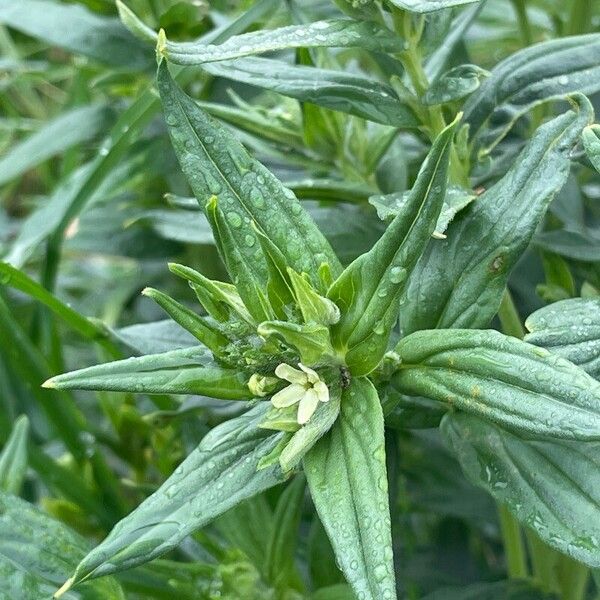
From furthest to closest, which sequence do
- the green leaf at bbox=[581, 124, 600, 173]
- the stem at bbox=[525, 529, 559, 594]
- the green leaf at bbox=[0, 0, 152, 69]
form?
the green leaf at bbox=[0, 0, 152, 69]
the stem at bbox=[525, 529, 559, 594]
the green leaf at bbox=[581, 124, 600, 173]

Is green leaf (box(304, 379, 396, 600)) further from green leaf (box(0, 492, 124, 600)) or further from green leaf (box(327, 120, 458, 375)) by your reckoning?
green leaf (box(0, 492, 124, 600))

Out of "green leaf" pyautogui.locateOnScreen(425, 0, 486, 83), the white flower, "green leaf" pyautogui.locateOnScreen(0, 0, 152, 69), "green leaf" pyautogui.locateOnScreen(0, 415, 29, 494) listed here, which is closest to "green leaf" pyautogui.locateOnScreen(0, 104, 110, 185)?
"green leaf" pyautogui.locateOnScreen(0, 0, 152, 69)

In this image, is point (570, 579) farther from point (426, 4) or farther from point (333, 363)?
point (426, 4)

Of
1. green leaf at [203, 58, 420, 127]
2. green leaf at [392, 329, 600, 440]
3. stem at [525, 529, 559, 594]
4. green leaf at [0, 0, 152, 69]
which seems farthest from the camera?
green leaf at [0, 0, 152, 69]

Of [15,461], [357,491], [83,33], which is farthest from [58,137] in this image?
[357,491]

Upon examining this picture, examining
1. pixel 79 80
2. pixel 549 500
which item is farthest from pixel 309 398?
pixel 79 80

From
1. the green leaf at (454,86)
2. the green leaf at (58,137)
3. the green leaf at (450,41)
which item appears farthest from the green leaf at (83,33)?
the green leaf at (454,86)

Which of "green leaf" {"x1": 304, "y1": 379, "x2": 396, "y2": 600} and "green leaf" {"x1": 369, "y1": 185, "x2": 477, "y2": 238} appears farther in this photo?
"green leaf" {"x1": 369, "y1": 185, "x2": 477, "y2": 238}
